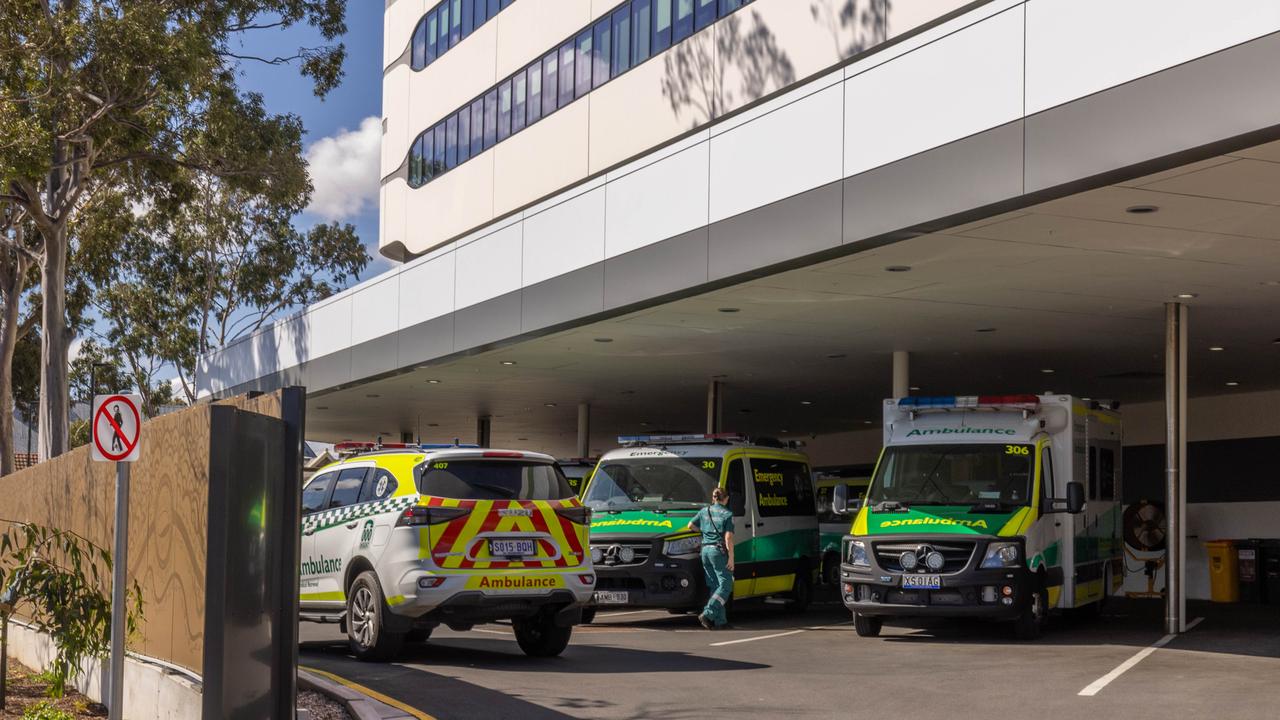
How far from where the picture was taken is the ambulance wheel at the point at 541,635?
13.6 m

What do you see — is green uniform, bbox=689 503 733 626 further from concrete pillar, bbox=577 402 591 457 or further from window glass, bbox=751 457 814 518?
concrete pillar, bbox=577 402 591 457

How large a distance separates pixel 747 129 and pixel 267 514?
9691mm

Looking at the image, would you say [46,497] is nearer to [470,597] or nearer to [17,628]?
[17,628]

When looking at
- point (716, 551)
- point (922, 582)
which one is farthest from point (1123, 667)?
point (716, 551)

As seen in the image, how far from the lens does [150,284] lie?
50.8 meters

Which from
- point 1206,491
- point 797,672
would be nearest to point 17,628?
point 797,672

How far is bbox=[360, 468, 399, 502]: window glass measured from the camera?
1292 cm

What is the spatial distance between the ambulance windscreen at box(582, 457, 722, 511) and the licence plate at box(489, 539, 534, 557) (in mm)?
5538

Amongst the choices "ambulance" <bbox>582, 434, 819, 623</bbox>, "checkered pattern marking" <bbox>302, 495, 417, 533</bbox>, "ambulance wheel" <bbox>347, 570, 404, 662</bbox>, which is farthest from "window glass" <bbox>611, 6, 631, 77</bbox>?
"ambulance wheel" <bbox>347, 570, 404, 662</bbox>

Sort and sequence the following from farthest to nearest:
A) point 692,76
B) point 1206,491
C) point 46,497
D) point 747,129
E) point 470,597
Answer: point 1206,491 < point 692,76 < point 747,129 < point 46,497 < point 470,597

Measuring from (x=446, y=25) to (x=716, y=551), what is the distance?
22263mm

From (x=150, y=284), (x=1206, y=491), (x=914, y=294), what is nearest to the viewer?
(x=914, y=294)

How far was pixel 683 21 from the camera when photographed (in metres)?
24.5

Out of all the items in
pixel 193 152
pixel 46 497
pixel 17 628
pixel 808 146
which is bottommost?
pixel 17 628
